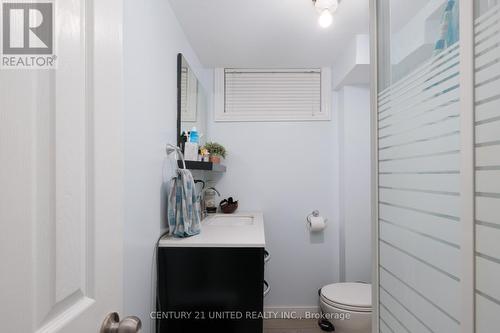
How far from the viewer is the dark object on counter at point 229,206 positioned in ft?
8.07

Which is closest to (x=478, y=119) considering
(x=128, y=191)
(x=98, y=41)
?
(x=98, y=41)

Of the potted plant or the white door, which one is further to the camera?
the potted plant

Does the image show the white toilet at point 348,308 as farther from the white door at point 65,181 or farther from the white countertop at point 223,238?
the white door at point 65,181

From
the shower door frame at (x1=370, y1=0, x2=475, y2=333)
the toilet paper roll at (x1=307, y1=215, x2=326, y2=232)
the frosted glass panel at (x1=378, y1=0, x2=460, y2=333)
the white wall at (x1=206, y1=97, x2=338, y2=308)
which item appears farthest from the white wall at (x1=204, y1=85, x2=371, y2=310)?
the shower door frame at (x1=370, y1=0, x2=475, y2=333)

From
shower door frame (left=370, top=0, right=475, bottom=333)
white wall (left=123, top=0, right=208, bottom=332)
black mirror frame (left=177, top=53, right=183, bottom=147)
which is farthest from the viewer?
black mirror frame (left=177, top=53, right=183, bottom=147)

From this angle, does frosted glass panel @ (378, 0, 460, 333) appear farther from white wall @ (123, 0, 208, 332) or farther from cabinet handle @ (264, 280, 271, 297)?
cabinet handle @ (264, 280, 271, 297)

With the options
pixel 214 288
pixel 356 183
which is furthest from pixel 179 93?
pixel 356 183

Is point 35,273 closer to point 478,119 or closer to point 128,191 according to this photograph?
point 128,191

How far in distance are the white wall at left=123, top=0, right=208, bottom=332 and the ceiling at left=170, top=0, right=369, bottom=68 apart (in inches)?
11.7

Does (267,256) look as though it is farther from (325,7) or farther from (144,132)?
(325,7)

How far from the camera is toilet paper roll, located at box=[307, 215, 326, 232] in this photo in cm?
241

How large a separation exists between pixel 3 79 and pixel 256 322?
1463 mm

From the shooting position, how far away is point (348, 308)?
1.73 m

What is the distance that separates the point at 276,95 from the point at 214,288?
1782 millimetres
